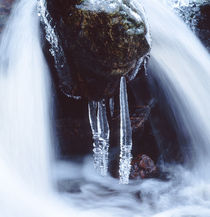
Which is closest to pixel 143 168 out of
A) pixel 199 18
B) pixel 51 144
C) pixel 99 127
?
pixel 99 127

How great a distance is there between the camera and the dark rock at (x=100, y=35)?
2.37m

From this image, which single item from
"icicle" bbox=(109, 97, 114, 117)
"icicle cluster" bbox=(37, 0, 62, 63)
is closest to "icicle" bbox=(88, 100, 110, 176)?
"icicle" bbox=(109, 97, 114, 117)

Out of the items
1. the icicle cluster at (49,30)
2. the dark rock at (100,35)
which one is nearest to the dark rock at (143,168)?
the dark rock at (100,35)

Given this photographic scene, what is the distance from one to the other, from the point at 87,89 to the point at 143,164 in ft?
4.53

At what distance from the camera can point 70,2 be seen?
7.98 feet

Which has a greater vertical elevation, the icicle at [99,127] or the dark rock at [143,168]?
the icicle at [99,127]

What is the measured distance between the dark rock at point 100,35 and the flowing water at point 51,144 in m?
0.33

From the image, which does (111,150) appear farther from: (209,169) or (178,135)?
(209,169)

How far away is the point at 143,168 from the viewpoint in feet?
11.8

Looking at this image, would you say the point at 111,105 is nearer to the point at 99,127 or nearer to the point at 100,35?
the point at 99,127

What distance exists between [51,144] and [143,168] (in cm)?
119

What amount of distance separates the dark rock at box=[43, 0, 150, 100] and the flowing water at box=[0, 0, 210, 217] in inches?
13.0

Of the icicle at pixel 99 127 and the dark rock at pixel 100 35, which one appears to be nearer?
the dark rock at pixel 100 35

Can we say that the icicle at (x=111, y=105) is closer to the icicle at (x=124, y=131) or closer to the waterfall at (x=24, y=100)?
the icicle at (x=124, y=131)
